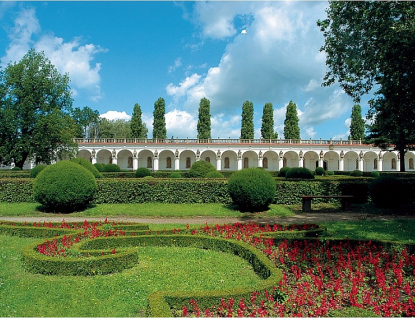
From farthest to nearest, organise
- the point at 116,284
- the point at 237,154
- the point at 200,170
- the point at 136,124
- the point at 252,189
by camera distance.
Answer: the point at 136,124, the point at 237,154, the point at 200,170, the point at 252,189, the point at 116,284

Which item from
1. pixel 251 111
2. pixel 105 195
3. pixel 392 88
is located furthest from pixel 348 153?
pixel 105 195

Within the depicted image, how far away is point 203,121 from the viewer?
57.5m

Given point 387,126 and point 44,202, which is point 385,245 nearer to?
point 387,126

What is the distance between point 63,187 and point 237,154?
40.2 metres

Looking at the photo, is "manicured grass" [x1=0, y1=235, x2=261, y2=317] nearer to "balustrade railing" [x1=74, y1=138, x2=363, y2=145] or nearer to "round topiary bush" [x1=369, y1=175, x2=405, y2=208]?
"round topiary bush" [x1=369, y1=175, x2=405, y2=208]

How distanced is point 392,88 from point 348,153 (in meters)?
44.9

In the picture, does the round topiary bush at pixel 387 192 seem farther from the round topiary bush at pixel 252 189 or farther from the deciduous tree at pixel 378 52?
the round topiary bush at pixel 252 189

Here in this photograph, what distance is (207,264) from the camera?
6402 mm

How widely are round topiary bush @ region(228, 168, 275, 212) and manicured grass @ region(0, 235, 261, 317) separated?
6094mm

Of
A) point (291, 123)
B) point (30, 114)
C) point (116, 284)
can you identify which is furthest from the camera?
point (291, 123)

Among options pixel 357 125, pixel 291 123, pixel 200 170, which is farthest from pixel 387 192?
pixel 357 125

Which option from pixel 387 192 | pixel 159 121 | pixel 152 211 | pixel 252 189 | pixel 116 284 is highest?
pixel 159 121

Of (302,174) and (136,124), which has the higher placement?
(136,124)

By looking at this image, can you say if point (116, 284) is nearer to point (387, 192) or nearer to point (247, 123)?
point (387, 192)
